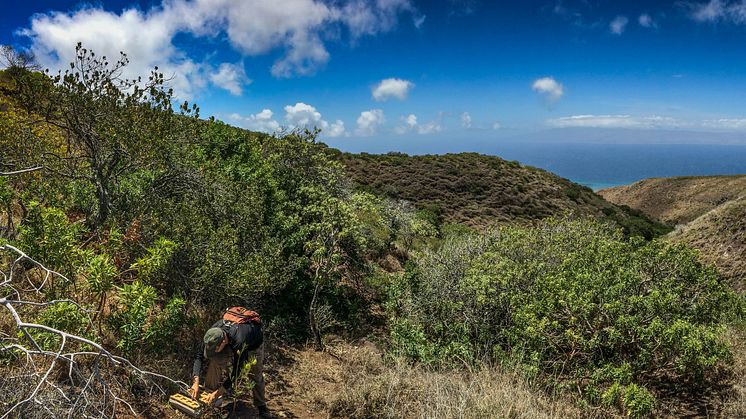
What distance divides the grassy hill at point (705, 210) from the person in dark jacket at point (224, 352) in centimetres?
1205

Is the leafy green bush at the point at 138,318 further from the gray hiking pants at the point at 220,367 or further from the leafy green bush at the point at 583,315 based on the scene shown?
the leafy green bush at the point at 583,315

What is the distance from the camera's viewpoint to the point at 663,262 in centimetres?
802

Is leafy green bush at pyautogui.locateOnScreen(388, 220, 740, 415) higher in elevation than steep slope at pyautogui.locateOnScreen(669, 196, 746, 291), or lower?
higher

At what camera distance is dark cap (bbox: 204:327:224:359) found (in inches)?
204

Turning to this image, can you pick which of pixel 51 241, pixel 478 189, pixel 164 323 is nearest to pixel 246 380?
pixel 164 323

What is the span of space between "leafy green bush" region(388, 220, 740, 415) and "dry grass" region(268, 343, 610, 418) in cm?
58

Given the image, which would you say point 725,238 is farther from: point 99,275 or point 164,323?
point 99,275

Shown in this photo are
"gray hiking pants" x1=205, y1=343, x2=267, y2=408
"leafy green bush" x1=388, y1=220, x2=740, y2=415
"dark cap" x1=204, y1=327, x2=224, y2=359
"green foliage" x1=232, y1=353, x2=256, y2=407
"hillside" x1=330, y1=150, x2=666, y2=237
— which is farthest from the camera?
"hillside" x1=330, y1=150, x2=666, y2=237

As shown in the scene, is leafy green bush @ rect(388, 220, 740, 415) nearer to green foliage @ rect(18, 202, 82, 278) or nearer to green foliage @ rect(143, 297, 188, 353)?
green foliage @ rect(143, 297, 188, 353)

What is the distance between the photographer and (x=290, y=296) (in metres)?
10.4

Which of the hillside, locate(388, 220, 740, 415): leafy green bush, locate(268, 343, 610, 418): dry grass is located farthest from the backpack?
the hillside

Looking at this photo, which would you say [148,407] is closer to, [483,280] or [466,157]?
[483,280]

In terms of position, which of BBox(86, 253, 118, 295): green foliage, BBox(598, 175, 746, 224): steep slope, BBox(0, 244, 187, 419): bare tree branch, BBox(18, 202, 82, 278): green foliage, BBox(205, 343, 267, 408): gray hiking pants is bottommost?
BBox(598, 175, 746, 224): steep slope

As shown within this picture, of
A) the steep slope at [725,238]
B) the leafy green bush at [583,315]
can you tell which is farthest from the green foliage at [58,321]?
the steep slope at [725,238]
